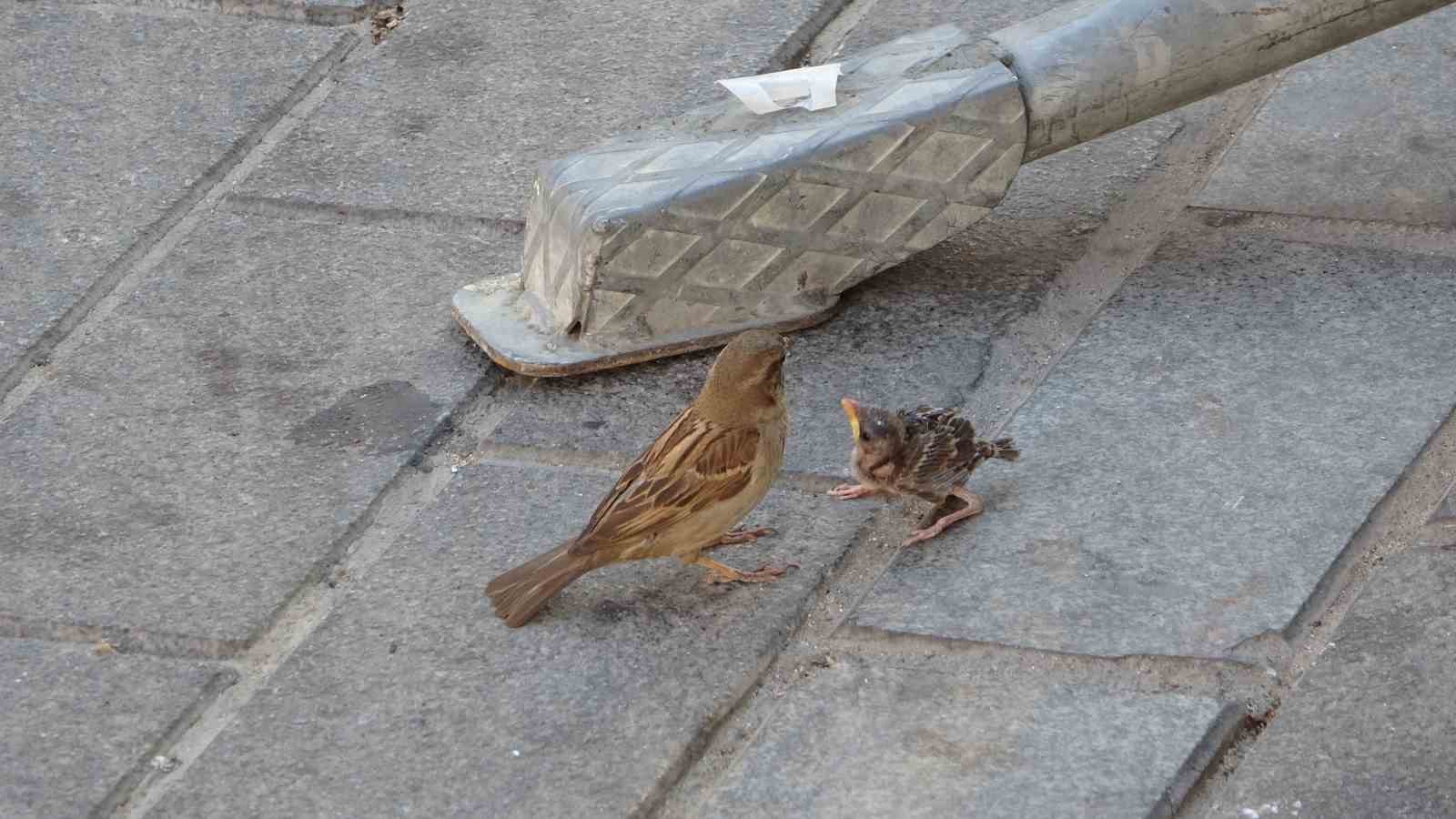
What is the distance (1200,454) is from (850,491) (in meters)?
0.74

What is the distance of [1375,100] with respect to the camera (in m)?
5.25

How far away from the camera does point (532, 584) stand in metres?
3.73

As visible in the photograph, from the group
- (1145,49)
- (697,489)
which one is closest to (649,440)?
(697,489)

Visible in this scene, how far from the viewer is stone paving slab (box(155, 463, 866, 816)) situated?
11.0 feet

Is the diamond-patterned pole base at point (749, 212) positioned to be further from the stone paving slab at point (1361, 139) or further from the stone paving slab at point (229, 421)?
the stone paving slab at point (1361, 139)

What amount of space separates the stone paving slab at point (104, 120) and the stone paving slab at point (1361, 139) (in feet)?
9.23

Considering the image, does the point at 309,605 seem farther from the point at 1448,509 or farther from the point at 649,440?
the point at 1448,509

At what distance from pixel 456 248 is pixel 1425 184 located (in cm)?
249

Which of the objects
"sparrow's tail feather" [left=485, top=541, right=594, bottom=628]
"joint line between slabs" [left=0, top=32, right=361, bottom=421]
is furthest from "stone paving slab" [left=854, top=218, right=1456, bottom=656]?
"joint line between slabs" [left=0, top=32, right=361, bottom=421]

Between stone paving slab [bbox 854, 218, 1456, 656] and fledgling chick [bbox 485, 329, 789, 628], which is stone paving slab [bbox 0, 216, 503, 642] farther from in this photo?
stone paving slab [bbox 854, 218, 1456, 656]

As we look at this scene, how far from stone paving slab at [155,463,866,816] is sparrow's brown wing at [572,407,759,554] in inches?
6.9

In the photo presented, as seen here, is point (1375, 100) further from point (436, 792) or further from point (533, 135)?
point (436, 792)

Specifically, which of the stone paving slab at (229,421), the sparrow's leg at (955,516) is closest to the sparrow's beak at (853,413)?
the sparrow's leg at (955,516)

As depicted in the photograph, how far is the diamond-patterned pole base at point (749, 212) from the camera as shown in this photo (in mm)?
4348
